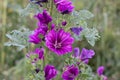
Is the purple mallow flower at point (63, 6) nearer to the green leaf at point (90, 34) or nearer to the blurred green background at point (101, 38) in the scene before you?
the green leaf at point (90, 34)

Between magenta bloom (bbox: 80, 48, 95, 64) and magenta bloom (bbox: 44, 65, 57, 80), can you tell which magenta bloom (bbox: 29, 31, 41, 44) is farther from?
magenta bloom (bbox: 80, 48, 95, 64)

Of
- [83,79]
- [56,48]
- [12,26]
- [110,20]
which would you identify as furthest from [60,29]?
[110,20]

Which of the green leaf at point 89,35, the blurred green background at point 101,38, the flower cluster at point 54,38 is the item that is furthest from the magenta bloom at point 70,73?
the blurred green background at point 101,38

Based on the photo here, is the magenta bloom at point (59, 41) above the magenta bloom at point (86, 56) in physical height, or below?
above

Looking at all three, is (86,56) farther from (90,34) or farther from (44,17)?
(44,17)

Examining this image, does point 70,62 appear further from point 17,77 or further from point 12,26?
point 12,26

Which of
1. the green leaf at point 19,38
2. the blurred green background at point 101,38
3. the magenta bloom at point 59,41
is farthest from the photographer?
the blurred green background at point 101,38

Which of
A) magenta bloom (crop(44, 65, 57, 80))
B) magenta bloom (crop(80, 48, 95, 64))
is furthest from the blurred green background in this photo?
magenta bloom (crop(44, 65, 57, 80))
